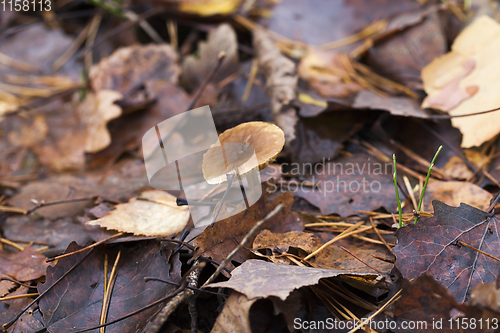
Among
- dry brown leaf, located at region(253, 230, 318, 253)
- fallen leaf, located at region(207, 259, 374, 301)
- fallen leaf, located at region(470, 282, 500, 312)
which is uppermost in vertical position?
fallen leaf, located at region(470, 282, 500, 312)

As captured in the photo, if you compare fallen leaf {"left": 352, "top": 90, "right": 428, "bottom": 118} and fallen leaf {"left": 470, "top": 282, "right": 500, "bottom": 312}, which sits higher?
fallen leaf {"left": 352, "top": 90, "right": 428, "bottom": 118}

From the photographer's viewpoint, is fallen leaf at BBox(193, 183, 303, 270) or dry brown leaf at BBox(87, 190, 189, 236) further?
dry brown leaf at BBox(87, 190, 189, 236)

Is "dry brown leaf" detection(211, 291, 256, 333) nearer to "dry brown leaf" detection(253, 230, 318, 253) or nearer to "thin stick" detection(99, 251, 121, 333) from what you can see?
"dry brown leaf" detection(253, 230, 318, 253)

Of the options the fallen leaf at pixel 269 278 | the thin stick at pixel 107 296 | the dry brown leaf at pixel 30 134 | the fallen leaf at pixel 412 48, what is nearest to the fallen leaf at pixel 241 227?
the fallen leaf at pixel 269 278

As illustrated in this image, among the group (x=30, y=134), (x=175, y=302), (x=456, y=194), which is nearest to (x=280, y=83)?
(x=456, y=194)

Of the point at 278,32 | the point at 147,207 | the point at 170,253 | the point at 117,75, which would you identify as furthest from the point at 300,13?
the point at 170,253

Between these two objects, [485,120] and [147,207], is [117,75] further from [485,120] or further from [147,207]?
Result: [485,120]

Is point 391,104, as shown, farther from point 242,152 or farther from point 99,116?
point 99,116

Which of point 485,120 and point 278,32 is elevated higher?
point 278,32

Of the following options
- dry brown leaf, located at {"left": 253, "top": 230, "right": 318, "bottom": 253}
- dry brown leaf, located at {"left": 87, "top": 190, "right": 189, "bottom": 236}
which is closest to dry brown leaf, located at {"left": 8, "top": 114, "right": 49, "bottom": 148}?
dry brown leaf, located at {"left": 87, "top": 190, "right": 189, "bottom": 236}
